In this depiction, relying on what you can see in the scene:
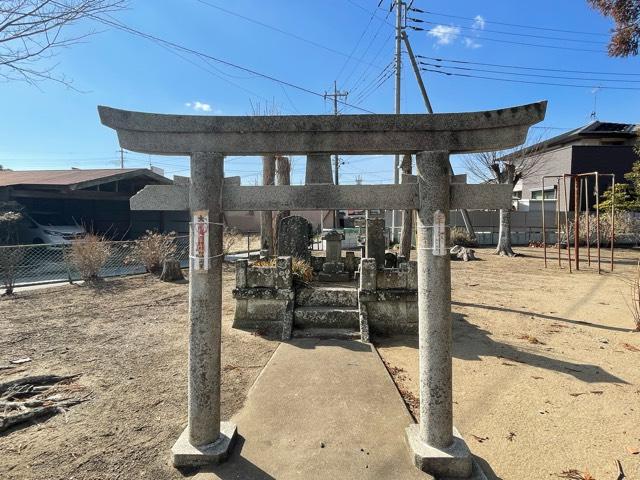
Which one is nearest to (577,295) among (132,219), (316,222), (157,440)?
(157,440)

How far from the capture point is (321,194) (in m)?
2.72

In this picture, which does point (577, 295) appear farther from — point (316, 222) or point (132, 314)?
point (316, 222)

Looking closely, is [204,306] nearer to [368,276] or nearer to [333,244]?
[368,276]

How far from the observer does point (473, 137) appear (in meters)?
2.68

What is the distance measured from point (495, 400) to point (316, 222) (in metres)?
32.4

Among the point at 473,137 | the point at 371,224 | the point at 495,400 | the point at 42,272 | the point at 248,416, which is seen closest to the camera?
the point at 473,137

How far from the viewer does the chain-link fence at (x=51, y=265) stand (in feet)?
25.8

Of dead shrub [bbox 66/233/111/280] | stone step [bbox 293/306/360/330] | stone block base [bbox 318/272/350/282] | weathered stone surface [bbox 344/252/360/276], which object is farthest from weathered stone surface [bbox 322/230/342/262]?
dead shrub [bbox 66/233/111/280]

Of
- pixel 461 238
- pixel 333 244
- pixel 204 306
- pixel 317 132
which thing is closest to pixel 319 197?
pixel 317 132

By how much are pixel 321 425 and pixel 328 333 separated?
7.85 feet

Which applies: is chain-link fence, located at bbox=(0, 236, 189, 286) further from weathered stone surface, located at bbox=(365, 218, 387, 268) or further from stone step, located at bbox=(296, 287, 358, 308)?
A: weathered stone surface, located at bbox=(365, 218, 387, 268)

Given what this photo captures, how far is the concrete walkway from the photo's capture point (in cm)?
255

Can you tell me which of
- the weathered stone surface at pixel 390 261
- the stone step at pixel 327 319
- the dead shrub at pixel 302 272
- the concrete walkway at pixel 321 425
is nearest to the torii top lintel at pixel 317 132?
the concrete walkway at pixel 321 425

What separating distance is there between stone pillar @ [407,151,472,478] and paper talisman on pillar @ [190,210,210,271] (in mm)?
1553
